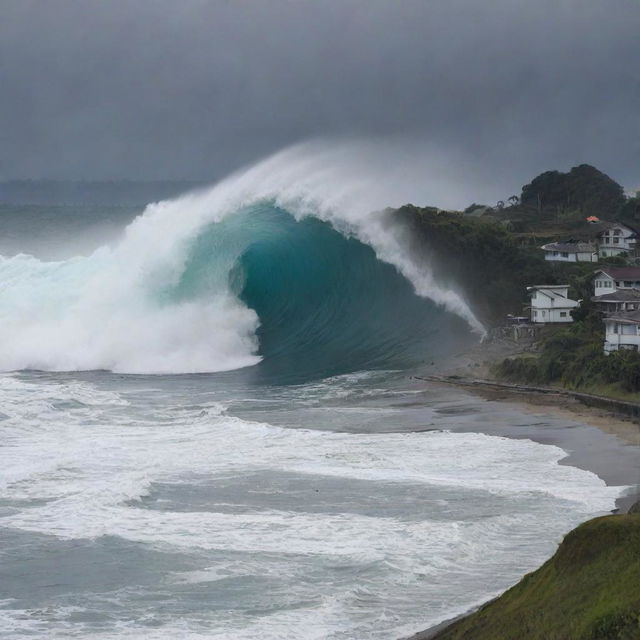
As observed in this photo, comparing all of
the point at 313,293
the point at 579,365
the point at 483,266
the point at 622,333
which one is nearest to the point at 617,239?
the point at 483,266

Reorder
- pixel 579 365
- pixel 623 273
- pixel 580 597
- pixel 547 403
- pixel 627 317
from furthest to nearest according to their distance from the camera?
pixel 623 273, pixel 627 317, pixel 579 365, pixel 547 403, pixel 580 597

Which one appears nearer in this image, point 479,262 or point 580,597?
point 580,597

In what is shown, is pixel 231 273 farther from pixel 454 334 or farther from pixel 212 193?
pixel 454 334

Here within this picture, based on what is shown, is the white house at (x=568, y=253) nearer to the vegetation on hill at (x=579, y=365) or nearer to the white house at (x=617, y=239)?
the white house at (x=617, y=239)

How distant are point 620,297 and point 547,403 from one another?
8729 mm

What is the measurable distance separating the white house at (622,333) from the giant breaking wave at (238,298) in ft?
16.8

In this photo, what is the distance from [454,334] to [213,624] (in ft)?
74.7

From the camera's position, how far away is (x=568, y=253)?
4584 centimetres

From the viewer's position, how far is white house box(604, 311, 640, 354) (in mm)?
25766

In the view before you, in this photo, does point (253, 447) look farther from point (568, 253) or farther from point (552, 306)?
point (568, 253)

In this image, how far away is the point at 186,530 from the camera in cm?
1290

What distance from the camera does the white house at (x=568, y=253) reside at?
45.7 meters

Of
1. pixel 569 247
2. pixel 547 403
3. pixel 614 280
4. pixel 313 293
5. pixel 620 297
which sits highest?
pixel 569 247

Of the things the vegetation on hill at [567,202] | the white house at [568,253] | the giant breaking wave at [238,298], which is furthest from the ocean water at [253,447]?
the vegetation on hill at [567,202]
